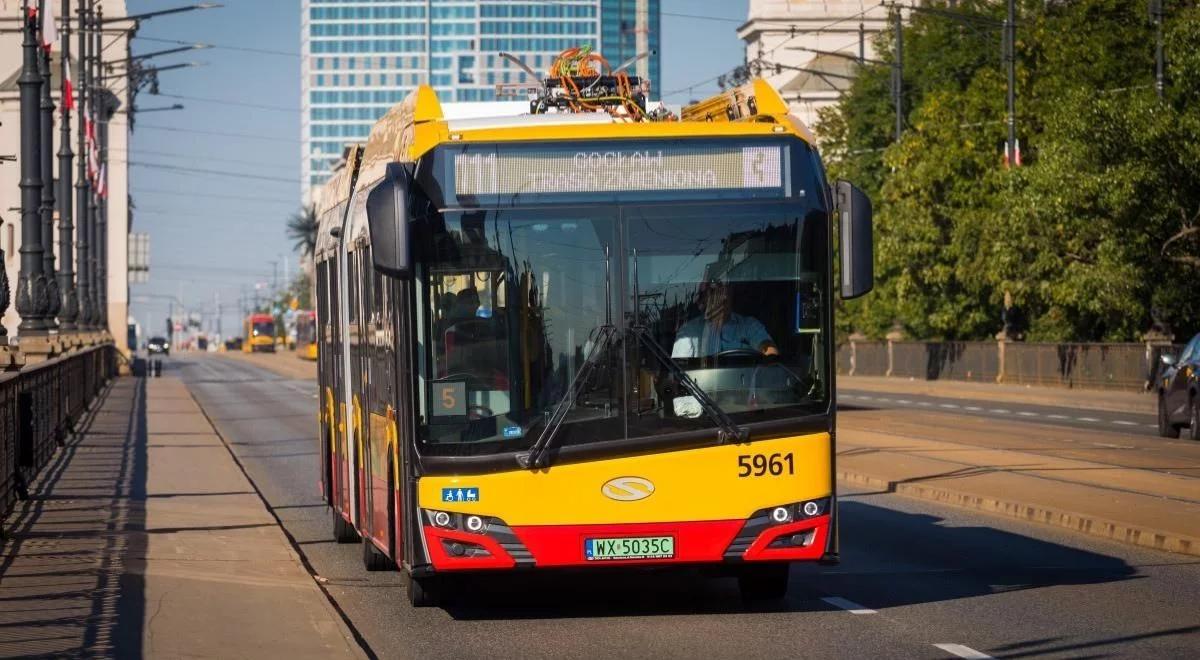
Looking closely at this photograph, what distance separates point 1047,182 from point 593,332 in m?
33.0

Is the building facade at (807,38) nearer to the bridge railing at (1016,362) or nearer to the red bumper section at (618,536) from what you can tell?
the bridge railing at (1016,362)

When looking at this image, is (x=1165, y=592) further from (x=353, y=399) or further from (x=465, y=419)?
(x=353, y=399)

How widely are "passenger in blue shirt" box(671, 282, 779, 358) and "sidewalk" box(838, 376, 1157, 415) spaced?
3017 centimetres

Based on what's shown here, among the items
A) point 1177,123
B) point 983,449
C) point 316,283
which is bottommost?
point 983,449

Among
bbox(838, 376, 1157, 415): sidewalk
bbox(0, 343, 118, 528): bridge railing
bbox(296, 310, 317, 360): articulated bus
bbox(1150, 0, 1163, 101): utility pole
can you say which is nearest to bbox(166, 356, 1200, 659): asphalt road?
bbox(0, 343, 118, 528): bridge railing

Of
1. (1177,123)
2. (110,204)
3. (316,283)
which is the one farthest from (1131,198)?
(110,204)

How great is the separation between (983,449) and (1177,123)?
15.7 metres

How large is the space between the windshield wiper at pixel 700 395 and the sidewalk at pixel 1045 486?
196 inches

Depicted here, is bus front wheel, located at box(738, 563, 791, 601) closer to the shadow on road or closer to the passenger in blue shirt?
the shadow on road

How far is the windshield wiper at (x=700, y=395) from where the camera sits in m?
10.9

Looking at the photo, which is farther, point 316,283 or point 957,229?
point 957,229

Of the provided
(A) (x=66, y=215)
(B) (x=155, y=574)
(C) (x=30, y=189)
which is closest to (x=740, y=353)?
(B) (x=155, y=574)

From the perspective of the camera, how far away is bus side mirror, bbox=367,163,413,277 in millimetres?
10617

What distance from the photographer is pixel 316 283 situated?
676 inches
